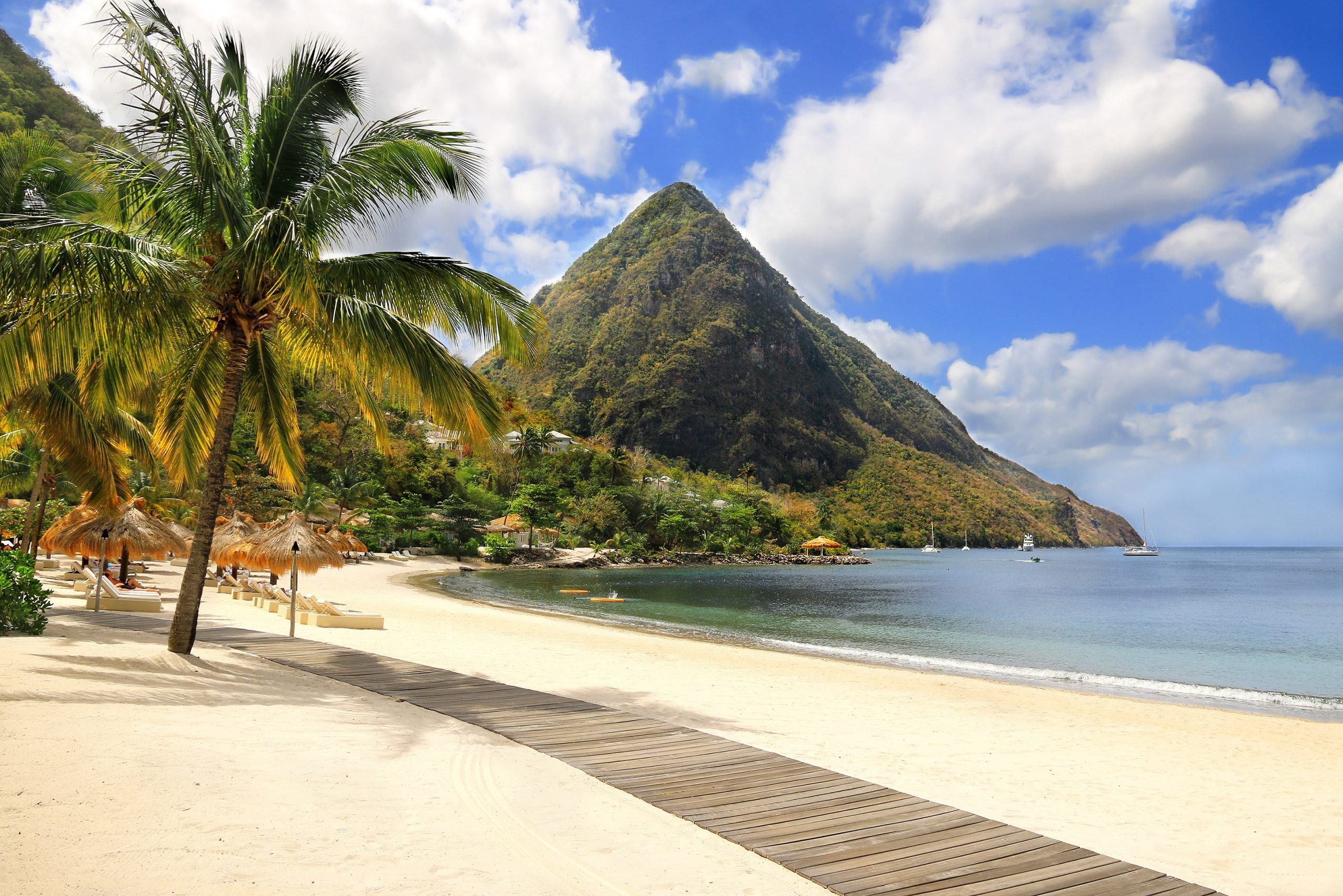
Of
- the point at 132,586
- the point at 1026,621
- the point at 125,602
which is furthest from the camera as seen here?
the point at 1026,621

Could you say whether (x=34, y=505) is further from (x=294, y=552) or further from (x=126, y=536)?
(x=294, y=552)

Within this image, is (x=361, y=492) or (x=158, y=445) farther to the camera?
(x=361, y=492)

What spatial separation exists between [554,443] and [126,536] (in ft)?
159

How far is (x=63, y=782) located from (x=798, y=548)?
70262mm

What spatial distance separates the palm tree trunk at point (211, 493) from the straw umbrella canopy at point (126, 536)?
6277mm

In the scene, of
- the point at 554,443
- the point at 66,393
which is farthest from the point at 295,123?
the point at 554,443

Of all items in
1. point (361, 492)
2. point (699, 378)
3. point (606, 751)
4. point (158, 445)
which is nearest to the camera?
point (606, 751)

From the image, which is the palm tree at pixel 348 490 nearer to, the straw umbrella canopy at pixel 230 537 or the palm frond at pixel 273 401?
the straw umbrella canopy at pixel 230 537

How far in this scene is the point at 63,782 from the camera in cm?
357

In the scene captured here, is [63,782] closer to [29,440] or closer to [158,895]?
[158,895]

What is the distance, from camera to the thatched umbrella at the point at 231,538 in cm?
1697

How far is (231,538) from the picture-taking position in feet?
62.4

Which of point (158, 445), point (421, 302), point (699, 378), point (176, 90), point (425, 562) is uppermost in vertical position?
point (699, 378)

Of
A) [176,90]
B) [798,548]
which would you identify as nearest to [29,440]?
[176,90]
